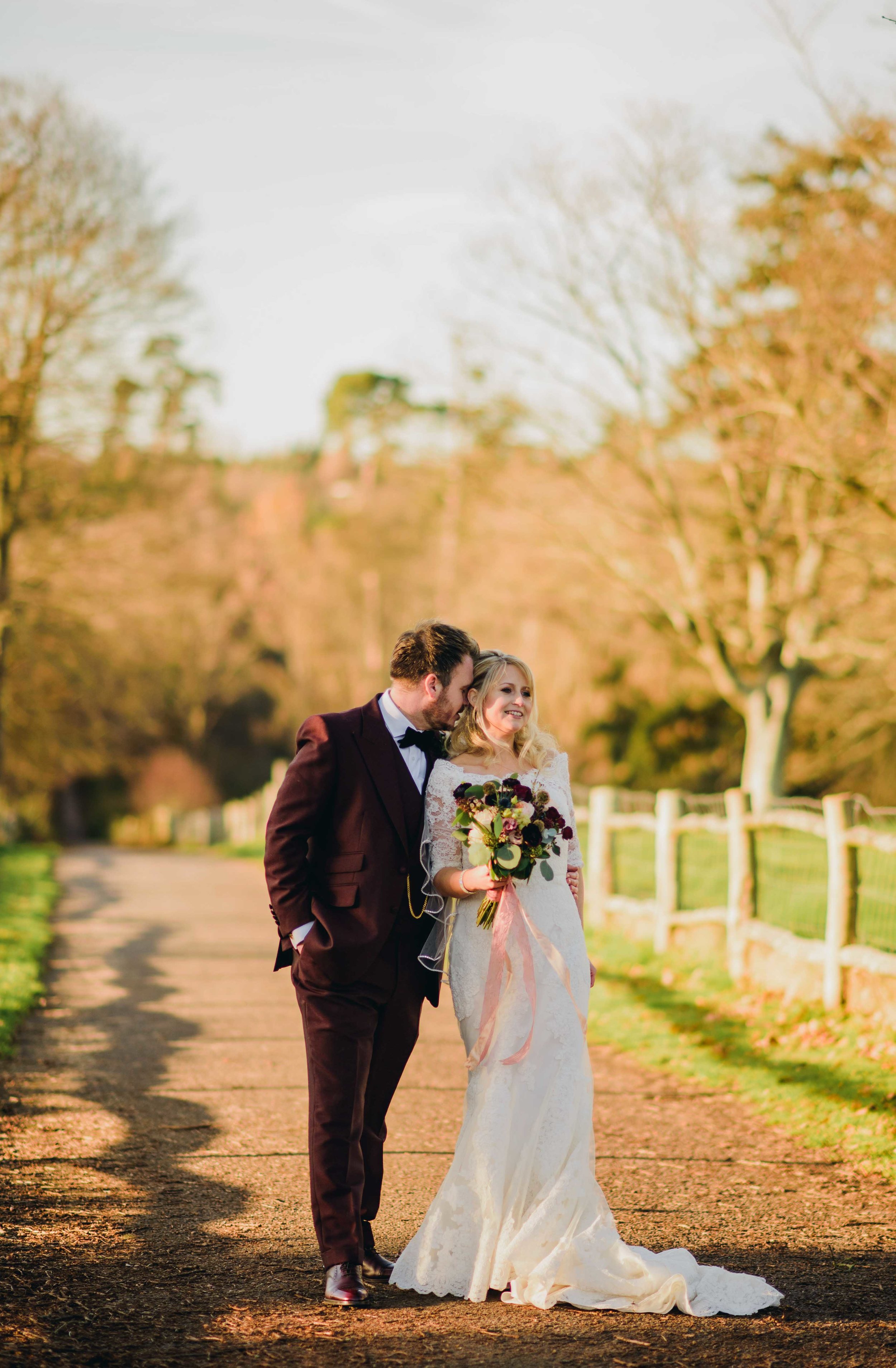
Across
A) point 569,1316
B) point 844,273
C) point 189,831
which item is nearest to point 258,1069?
point 569,1316

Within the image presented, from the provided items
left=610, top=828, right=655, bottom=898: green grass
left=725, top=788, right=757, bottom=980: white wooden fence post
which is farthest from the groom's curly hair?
left=610, top=828, right=655, bottom=898: green grass

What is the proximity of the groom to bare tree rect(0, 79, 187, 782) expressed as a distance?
2117 centimetres

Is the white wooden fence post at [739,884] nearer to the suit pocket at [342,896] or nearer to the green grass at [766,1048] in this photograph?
the green grass at [766,1048]

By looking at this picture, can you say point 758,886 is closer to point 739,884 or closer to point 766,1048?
point 739,884

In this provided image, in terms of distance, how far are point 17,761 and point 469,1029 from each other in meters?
27.3

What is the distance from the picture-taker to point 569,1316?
4.02 metres

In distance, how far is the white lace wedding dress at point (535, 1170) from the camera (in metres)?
4.09

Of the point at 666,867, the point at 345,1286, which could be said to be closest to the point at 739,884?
the point at 666,867

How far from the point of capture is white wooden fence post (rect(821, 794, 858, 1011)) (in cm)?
860

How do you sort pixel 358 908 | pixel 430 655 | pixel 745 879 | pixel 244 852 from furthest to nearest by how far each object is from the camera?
pixel 244 852, pixel 745 879, pixel 430 655, pixel 358 908

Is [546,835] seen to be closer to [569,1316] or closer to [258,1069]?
[569,1316]

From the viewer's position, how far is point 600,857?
13.7m

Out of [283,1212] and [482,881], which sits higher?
[482,881]

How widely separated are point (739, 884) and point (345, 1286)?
675 centimetres
